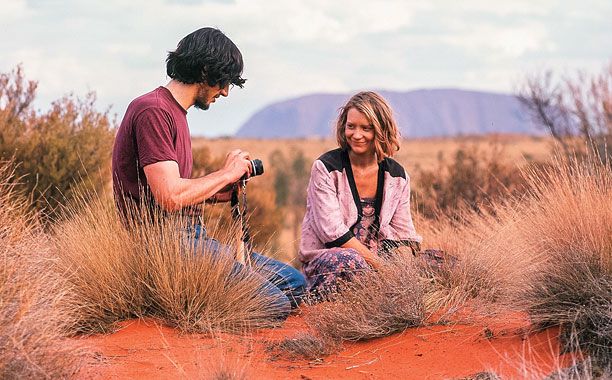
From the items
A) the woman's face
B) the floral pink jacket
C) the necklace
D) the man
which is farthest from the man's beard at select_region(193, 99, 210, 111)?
the necklace

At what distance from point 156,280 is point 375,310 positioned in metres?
1.30

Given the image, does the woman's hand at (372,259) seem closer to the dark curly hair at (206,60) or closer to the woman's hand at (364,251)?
the woman's hand at (364,251)

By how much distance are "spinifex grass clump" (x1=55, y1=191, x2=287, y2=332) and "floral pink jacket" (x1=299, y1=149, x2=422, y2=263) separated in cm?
102

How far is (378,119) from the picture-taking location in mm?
6480

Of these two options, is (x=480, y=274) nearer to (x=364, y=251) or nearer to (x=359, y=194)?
(x=364, y=251)

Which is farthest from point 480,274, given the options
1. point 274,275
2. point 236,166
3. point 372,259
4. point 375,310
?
point 236,166

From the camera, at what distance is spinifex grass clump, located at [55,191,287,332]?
5352 millimetres

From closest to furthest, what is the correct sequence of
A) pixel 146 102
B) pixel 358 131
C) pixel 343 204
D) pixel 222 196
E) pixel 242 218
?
pixel 146 102, pixel 242 218, pixel 222 196, pixel 358 131, pixel 343 204

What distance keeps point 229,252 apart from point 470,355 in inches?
65.0

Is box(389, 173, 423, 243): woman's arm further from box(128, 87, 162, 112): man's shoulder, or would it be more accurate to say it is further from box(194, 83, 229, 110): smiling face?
box(128, 87, 162, 112): man's shoulder

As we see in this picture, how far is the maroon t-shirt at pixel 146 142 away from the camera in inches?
217

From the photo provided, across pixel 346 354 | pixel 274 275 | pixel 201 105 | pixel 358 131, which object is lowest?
pixel 346 354

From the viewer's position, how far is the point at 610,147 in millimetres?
14594

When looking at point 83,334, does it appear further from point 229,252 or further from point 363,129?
point 363,129
